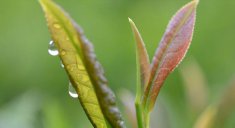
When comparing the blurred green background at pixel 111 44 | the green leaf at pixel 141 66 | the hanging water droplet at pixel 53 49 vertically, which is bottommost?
the blurred green background at pixel 111 44

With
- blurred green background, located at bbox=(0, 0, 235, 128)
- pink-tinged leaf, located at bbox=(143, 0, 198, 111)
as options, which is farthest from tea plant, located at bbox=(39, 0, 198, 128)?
blurred green background, located at bbox=(0, 0, 235, 128)

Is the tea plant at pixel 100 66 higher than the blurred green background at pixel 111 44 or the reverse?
higher

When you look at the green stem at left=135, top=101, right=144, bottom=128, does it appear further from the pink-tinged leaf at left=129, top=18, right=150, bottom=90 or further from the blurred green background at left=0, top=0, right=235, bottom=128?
the blurred green background at left=0, top=0, right=235, bottom=128

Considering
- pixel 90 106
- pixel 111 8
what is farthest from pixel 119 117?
pixel 111 8

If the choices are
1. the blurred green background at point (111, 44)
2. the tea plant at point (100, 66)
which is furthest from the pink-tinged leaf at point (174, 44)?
the blurred green background at point (111, 44)

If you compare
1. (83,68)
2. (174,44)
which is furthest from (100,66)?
(174,44)

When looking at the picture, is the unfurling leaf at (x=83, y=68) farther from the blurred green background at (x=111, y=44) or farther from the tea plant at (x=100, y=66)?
the blurred green background at (x=111, y=44)

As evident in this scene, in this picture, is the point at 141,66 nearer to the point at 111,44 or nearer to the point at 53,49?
the point at 53,49

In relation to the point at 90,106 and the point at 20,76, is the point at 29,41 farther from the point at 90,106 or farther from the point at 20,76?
the point at 90,106
